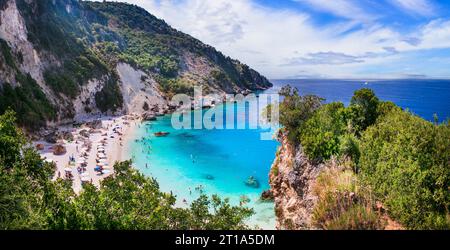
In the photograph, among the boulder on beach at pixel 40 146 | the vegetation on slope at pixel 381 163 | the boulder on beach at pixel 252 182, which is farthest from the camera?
the boulder on beach at pixel 40 146

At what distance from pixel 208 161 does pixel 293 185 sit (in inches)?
1090

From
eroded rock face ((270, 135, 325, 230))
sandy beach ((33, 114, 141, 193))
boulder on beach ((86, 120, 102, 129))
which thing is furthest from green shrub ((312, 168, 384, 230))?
boulder on beach ((86, 120, 102, 129))

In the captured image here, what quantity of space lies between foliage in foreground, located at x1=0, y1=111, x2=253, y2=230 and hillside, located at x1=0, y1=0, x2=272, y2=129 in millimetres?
38956

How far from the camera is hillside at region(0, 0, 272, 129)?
182 ft

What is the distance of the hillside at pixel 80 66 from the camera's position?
55.3 metres

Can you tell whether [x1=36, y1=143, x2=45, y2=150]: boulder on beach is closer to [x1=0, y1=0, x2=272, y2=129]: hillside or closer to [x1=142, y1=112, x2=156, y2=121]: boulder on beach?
[x1=0, y1=0, x2=272, y2=129]: hillside

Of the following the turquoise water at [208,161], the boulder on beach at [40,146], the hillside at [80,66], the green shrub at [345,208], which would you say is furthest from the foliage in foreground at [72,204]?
the hillside at [80,66]

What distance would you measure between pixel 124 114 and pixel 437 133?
7538 centimetres

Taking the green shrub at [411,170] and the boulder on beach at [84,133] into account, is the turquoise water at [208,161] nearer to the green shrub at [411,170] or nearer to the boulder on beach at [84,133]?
the boulder on beach at [84,133]

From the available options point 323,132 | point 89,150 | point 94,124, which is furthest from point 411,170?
point 94,124

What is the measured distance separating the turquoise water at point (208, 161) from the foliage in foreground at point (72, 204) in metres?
15.0
